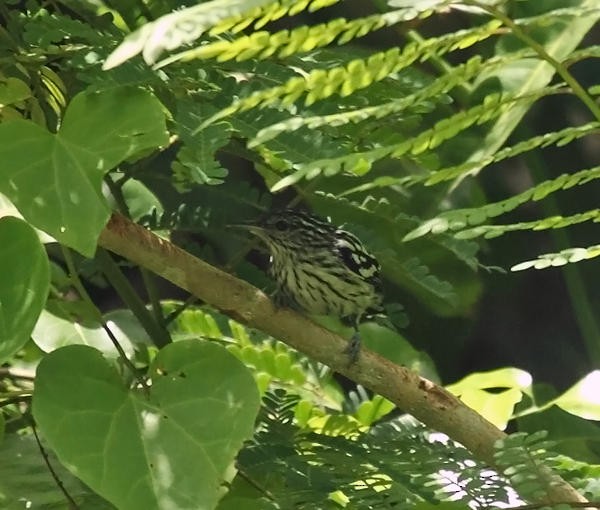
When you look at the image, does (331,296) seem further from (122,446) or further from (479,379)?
(122,446)

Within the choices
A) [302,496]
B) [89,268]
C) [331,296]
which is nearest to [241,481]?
[302,496]

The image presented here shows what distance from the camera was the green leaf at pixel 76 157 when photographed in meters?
0.63

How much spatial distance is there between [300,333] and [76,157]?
25 cm

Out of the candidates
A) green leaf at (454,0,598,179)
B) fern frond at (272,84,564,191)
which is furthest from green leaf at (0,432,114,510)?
green leaf at (454,0,598,179)

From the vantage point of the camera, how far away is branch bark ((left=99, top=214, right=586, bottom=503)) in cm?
75

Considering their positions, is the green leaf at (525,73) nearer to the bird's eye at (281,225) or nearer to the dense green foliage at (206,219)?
the bird's eye at (281,225)

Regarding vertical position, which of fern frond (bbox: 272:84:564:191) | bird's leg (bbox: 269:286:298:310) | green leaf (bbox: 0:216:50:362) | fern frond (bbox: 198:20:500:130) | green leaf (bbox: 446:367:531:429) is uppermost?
fern frond (bbox: 198:20:500:130)

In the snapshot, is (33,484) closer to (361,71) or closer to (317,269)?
(361,71)

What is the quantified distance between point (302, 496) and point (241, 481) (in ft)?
0.48

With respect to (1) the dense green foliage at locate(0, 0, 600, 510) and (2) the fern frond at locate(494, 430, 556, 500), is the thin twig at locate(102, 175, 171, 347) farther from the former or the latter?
(2) the fern frond at locate(494, 430, 556, 500)

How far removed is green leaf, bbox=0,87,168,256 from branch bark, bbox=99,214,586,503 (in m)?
0.09

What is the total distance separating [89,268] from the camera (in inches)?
37.8

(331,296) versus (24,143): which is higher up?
(24,143)

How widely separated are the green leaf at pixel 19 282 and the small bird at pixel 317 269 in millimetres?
574
